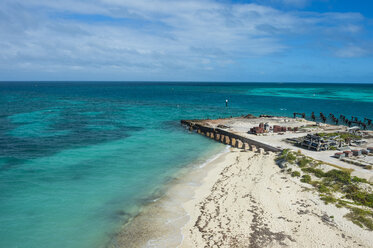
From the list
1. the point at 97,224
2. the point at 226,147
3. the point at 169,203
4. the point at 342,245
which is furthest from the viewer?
the point at 226,147

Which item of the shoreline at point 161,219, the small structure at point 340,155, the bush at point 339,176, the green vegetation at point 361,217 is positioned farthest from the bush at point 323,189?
the shoreline at point 161,219

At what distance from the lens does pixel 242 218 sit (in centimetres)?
1773

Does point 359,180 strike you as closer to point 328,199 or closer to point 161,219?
point 328,199

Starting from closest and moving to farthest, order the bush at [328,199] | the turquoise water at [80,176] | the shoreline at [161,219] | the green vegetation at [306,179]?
the shoreline at [161,219], the turquoise water at [80,176], the bush at [328,199], the green vegetation at [306,179]

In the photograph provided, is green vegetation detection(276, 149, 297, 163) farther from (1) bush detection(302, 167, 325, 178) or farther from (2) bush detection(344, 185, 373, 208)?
(2) bush detection(344, 185, 373, 208)

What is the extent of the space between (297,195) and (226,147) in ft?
57.4

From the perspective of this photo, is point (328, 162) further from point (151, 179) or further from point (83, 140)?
point (83, 140)

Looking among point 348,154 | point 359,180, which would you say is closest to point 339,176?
point 359,180

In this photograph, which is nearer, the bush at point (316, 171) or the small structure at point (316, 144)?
the bush at point (316, 171)

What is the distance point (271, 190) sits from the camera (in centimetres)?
2202

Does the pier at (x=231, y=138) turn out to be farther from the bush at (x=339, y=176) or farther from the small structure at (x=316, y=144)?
the bush at (x=339, y=176)

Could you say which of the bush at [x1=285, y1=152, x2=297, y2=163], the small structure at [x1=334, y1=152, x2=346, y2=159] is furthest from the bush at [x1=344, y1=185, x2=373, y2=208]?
the small structure at [x1=334, y1=152, x2=346, y2=159]

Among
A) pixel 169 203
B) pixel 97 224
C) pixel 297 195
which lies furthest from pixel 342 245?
pixel 97 224

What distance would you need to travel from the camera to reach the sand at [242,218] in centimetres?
1552
